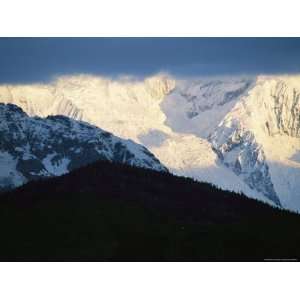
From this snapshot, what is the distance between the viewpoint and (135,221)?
A: 15500 cm

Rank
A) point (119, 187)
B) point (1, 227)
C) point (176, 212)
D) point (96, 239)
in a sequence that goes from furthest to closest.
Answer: point (119, 187), point (176, 212), point (1, 227), point (96, 239)

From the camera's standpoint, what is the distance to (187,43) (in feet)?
407

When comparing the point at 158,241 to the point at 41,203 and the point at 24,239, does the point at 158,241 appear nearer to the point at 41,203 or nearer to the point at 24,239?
the point at 24,239

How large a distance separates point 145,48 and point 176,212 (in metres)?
40.8

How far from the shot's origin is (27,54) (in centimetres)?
12744

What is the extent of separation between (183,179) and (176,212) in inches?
905

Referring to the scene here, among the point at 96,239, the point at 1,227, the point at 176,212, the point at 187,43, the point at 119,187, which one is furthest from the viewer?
the point at 119,187

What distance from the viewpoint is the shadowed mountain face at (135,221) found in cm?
13062

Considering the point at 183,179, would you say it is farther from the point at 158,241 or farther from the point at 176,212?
the point at 158,241

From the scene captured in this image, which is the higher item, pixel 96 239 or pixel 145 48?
pixel 145 48

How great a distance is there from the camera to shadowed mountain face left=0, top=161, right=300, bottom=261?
131 meters

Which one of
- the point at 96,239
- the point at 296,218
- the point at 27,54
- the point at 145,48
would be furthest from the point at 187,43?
the point at 296,218

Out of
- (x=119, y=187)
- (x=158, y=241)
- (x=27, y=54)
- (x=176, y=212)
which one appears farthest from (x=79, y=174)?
(x=27, y=54)

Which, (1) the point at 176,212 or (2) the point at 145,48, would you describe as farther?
(1) the point at 176,212
